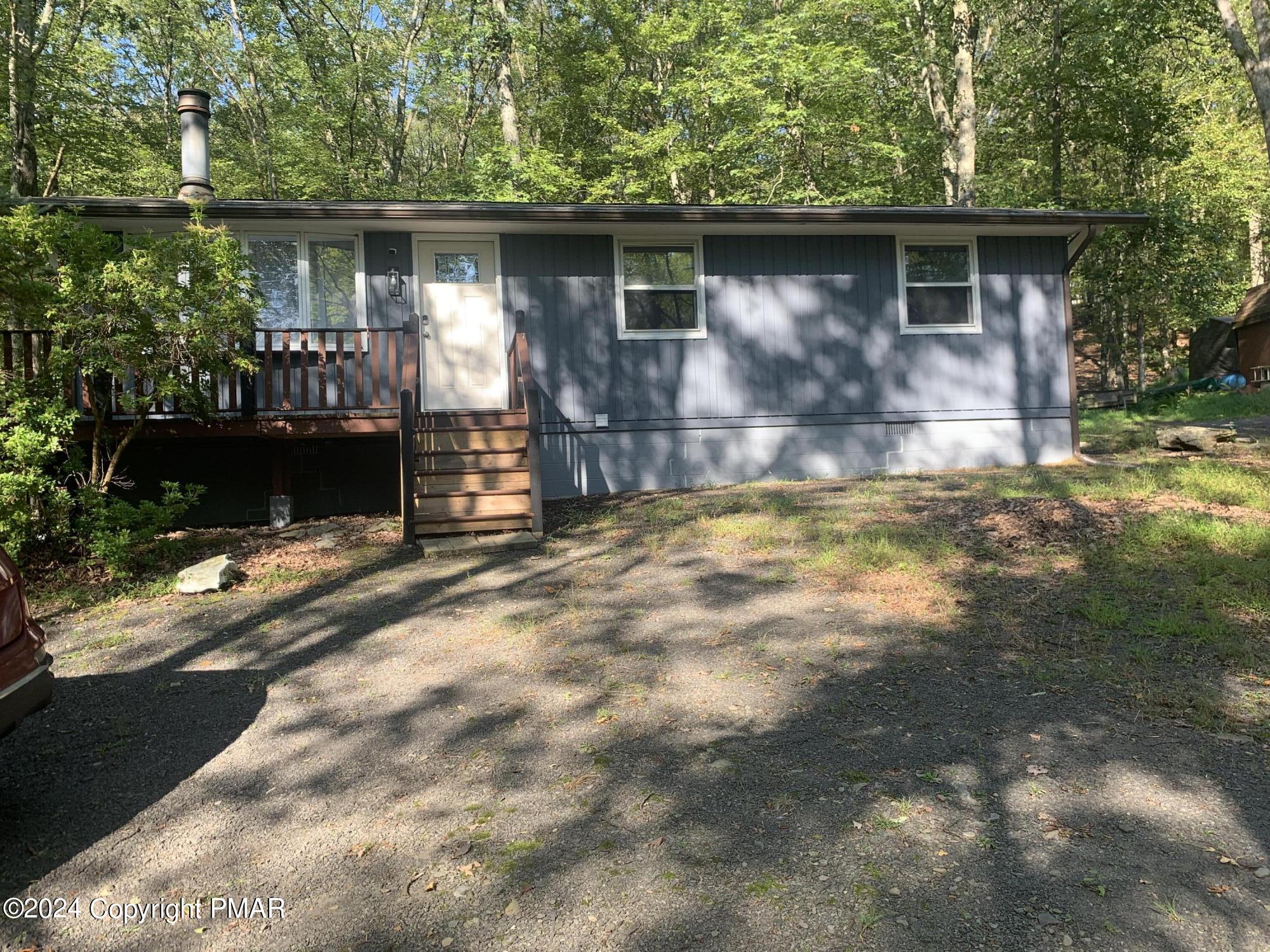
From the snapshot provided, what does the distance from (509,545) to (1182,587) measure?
4875 mm

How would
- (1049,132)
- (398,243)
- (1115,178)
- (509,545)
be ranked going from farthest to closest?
(1115,178) < (1049,132) < (398,243) < (509,545)

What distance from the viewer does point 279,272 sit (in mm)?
9336

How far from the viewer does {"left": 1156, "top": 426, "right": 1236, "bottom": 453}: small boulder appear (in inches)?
380

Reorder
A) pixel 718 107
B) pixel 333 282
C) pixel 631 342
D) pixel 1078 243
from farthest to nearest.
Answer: pixel 718 107, pixel 1078 243, pixel 631 342, pixel 333 282

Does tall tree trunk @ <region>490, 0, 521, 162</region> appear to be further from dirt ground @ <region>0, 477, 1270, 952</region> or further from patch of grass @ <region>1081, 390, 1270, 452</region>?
dirt ground @ <region>0, 477, 1270, 952</region>

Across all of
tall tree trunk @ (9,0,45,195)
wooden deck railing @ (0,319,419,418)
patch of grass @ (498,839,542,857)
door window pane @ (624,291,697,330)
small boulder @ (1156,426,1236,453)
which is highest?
tall tree trunk @ (9,0,45,195)

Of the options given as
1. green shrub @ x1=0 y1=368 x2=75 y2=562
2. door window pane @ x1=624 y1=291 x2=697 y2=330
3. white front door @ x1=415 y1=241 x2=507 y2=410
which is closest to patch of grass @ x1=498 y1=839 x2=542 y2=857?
green shrub @ x1=0 y1=368 x2=75 y2=562

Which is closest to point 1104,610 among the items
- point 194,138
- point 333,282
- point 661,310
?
point 661,310

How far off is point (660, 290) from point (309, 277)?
4.17 m

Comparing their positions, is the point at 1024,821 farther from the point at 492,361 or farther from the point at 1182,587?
the point at 492,361

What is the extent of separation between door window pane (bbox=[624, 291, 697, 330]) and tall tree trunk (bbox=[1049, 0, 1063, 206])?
13425 millimetres

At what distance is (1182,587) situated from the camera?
4.73 m

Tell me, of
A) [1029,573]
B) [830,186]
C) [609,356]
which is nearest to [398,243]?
[609,356]

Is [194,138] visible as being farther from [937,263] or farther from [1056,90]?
[1056,90]
